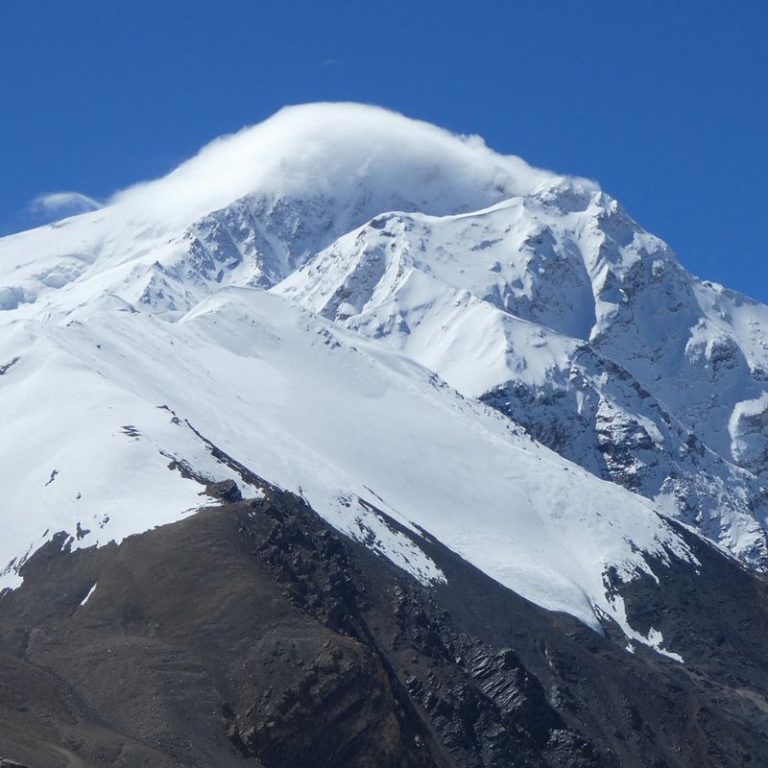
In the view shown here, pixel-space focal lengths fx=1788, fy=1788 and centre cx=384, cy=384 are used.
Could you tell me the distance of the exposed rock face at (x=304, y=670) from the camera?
9538cm

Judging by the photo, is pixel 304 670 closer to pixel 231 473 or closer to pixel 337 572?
pixel 337 572

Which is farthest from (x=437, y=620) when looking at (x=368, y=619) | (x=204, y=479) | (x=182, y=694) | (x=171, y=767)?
(x=171, y=767)

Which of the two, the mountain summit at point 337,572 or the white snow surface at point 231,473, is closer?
the mountain summit at point 337,572

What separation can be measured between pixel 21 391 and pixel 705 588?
72353mm

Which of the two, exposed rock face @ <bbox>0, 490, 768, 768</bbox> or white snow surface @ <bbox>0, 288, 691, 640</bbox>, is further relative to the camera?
white snow surface @ <bbox>0, 288, 691, 640</bbox>

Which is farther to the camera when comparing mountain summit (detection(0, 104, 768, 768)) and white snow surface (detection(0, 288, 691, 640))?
white snow surface (detection(0, 288, 691, 640))

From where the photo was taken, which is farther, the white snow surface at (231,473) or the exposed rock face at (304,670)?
the white snow surface at (231,473)

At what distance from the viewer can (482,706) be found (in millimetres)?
118438

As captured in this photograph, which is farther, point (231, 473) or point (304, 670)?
point (231, 473)

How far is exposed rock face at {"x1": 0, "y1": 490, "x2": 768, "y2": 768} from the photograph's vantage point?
95375mm

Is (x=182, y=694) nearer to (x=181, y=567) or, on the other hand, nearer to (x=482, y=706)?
(x=181, y=567)

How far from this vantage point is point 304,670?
101875 millimetres

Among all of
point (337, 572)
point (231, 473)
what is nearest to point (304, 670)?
point (337, 572)

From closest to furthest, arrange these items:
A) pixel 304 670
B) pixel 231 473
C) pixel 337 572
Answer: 1. pixel 304 670
2. pixel 337 572
3. pixel 231 473
